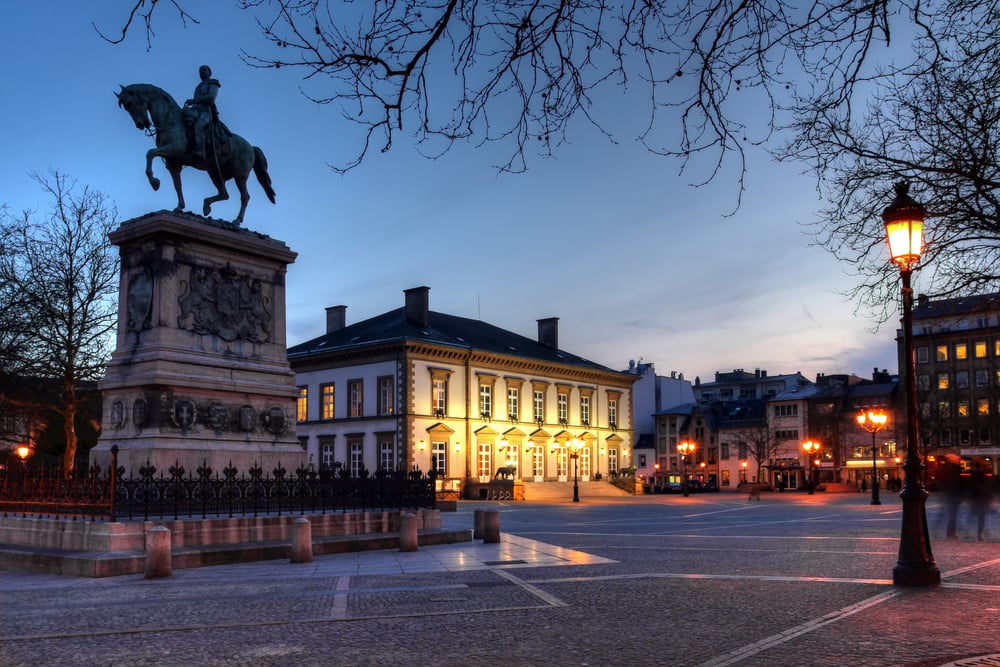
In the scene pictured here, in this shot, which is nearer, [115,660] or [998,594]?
[115,660]

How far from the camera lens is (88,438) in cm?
5009

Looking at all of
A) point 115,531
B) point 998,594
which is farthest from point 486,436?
point 998,594

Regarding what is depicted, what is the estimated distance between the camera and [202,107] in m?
22.3

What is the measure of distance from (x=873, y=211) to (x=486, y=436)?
169ft

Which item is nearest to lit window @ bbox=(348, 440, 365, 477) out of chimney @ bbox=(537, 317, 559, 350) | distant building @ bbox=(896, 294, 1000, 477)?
chimney @ bbox=(537, 317, 559, 350)

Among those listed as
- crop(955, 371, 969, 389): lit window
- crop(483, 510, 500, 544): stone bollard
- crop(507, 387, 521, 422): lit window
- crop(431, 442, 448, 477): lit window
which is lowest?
crop(483, 510, 500, 544): stone bollard

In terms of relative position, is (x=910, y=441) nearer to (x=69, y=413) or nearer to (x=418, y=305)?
(x=69, y=413)

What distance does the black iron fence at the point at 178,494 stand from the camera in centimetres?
1653

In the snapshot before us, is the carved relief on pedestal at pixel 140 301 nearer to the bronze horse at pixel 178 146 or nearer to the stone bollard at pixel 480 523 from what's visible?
the bronze horse at pixel 178 146

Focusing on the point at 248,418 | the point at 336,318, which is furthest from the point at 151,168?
the point at 336,318

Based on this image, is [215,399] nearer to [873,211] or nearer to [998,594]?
[873,211]

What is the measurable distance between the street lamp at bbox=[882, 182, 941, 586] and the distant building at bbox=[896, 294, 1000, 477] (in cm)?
8158

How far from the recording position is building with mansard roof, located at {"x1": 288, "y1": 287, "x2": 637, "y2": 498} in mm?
60312

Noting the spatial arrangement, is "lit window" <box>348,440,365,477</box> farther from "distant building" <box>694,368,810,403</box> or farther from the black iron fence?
"distant building" <box>694,368,810,403</box>
